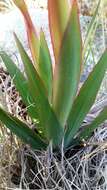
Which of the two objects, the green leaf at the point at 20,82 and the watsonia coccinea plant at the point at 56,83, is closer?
the watsonia coccinea plant at the point at 56,83

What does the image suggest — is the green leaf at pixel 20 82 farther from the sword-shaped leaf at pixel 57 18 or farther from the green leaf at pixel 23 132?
the sword-shaped leaf at pixel 57 18

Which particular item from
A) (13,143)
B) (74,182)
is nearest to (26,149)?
(13,143)

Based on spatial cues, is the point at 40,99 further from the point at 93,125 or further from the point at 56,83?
the point at 93,125

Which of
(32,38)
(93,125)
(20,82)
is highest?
(32,38)

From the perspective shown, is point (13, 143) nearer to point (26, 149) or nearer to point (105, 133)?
point (26, 149)

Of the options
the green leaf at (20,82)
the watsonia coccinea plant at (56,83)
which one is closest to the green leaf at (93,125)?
the watsonia coccinea plant at (56,83)

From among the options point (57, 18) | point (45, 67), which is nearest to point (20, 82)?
point (45, 67)
